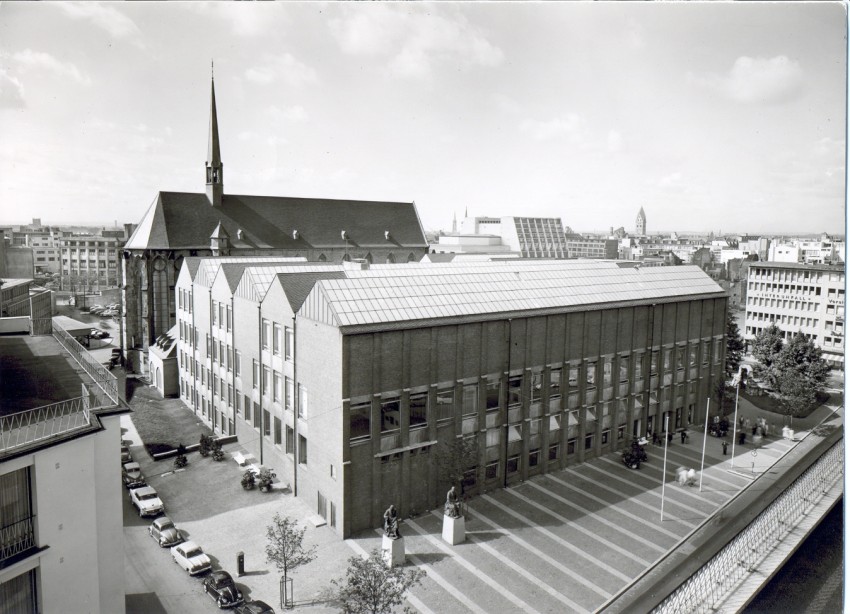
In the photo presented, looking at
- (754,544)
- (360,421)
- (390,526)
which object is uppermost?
(360,421)

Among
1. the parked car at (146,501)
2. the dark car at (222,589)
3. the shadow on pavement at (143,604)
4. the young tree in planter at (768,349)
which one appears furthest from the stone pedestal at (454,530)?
the young tree in planter at (768,349)

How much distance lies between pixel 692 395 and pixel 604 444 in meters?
9.17

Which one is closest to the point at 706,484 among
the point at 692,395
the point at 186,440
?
the point at 692,395

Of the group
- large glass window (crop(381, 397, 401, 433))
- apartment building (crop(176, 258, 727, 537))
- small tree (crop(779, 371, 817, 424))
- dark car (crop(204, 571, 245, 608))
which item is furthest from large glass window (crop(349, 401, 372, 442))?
small tree (crop(779, 371, 817, 424))

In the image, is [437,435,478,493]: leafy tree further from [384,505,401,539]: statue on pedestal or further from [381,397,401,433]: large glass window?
[384,505,401,539]: statue on pedestal

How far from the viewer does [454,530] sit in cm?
2261

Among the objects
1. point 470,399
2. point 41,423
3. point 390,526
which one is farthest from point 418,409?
point 41,423

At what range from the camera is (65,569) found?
547 inches

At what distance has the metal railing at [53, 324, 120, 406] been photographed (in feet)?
52.7

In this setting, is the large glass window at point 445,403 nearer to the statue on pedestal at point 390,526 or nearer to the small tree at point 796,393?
the statue on pedestal at point 390,526

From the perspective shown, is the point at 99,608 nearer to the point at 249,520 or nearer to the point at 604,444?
the point at 249,520

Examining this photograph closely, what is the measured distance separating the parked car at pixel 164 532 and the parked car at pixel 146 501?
49.1 inches

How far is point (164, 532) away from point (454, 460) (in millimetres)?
12005

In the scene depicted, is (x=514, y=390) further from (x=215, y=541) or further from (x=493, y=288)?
(x=215, y=541)
